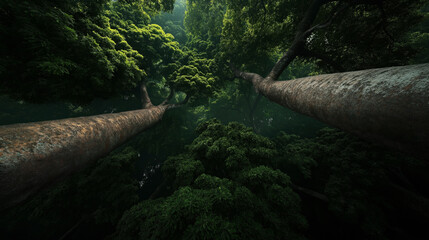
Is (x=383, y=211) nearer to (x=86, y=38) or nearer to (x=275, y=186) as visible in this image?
Answer: (x=275, y=186)

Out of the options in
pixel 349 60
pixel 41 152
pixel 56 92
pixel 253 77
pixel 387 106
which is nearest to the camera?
pixel 387 106

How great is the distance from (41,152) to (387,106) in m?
3.21

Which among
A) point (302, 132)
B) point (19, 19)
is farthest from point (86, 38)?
point (302, 132)

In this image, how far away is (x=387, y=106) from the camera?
84 centimetres

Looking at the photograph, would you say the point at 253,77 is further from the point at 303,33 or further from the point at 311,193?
the point at 311,193

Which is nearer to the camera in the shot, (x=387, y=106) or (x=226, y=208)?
(x=387, y=106)

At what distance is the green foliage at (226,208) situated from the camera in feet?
6.54

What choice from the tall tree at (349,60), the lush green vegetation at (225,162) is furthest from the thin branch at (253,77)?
the lush green vegetation at (225,162)

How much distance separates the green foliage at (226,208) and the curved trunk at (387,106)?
2.04 meters

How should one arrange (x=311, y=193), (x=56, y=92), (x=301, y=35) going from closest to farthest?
(x=56, y=92)
(x=301, y=35)
(x=311, y=193)

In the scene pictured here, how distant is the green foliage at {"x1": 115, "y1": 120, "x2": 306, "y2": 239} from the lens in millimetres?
1993

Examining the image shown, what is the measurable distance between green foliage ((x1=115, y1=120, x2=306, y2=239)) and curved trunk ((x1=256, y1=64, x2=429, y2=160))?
204 centimetres

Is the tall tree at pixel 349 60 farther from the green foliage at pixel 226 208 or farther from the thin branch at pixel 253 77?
the green foliage at pixel 226 208

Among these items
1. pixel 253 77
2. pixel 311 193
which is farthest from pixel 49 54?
pixel 311 193
